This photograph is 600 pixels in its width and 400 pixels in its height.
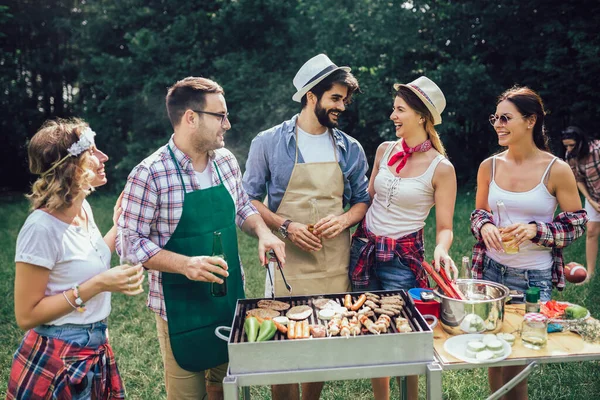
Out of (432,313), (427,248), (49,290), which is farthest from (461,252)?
(49,290)

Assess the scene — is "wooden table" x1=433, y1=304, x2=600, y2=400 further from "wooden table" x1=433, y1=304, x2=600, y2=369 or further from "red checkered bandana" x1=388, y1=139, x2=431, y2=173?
"red checkered bandana" x1=388, y1=139, x2=431, y2=173

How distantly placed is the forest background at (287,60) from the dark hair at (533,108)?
33.7 ft

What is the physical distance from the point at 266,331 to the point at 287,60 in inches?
567

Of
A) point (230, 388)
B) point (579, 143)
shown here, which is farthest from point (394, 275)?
point (579, 143)

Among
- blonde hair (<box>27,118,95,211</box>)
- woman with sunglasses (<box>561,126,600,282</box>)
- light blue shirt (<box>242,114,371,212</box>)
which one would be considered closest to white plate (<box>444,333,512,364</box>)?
light blue shirt (<box>242,114,371,212</box>)

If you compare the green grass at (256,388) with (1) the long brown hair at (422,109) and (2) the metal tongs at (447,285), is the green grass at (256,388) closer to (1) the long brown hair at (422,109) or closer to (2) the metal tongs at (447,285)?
(2) the metal tongs at (447,285)

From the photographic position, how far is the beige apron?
337 centimetres

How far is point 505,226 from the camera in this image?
313cm

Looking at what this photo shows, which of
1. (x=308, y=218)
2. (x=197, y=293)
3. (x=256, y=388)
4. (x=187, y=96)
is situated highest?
(x=187, y=96)

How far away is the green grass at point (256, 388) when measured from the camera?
396cm

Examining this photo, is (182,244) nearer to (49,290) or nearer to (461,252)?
(49,290)

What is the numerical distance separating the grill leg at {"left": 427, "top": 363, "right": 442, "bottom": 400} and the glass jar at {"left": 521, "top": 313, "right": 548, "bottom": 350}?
0.49 meters

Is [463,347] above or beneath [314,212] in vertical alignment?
beneath

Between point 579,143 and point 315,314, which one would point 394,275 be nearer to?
point 315,314
